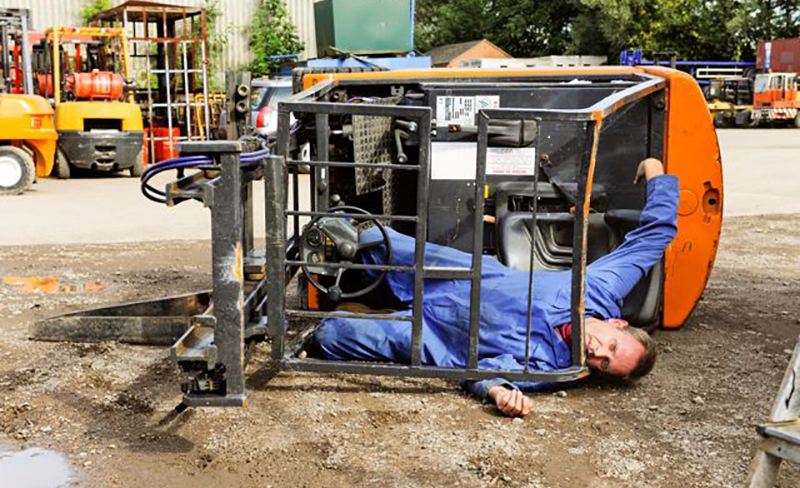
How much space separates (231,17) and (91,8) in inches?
165

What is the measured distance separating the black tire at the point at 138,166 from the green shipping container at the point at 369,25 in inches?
366

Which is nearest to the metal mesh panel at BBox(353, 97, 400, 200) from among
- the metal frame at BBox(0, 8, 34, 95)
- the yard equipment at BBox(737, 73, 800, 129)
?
the metal frame at BBox(0, 8, 34, 95)

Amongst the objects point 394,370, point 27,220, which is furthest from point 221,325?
point 27,220

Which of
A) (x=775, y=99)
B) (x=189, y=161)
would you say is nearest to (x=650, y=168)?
(x=189, y=161)

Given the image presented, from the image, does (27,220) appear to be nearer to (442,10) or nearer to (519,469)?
A: (519,469)

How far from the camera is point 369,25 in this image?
25.5 meters

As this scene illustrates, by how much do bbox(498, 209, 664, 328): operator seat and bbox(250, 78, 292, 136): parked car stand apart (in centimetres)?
1171

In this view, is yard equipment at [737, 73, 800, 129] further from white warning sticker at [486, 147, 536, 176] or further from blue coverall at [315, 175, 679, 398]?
white warning sticker at [486, 147, 536, 176]

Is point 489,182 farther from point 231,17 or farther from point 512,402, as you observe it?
point 231,17

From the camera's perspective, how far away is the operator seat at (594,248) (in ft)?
18.7

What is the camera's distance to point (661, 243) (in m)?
5.34

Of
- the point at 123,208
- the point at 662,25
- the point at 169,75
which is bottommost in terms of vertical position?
the point at 123,208

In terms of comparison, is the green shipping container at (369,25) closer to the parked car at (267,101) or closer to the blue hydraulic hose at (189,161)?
the parked car at (267,101)

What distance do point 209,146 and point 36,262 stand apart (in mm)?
4956
